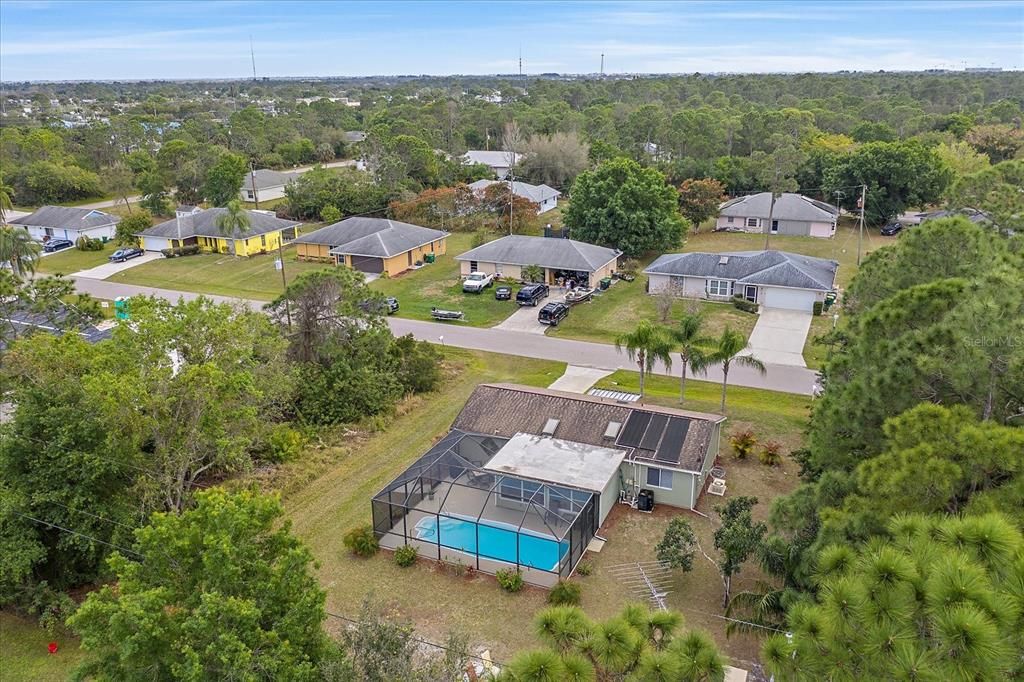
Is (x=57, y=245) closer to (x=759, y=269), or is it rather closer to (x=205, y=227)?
(x=205, y=227)

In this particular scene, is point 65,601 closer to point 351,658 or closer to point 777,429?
point 351,658

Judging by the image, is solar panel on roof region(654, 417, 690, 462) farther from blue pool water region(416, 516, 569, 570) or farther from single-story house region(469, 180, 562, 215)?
single-story house region(469, 180, 562, 215)

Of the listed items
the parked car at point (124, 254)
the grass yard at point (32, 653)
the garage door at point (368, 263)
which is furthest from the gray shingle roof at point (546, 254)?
the grass yard at point (32, 653)

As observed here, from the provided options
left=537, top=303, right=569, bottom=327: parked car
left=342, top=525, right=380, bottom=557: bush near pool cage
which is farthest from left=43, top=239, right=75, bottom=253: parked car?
left=342, top=525, right=380, bottom=557: bush near pool cage

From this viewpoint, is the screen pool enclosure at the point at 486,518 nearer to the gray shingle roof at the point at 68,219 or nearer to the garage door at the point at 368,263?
the garage door at the point at 368,263

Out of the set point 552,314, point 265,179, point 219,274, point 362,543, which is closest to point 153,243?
point 219,274

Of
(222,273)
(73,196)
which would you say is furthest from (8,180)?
(222,273)
